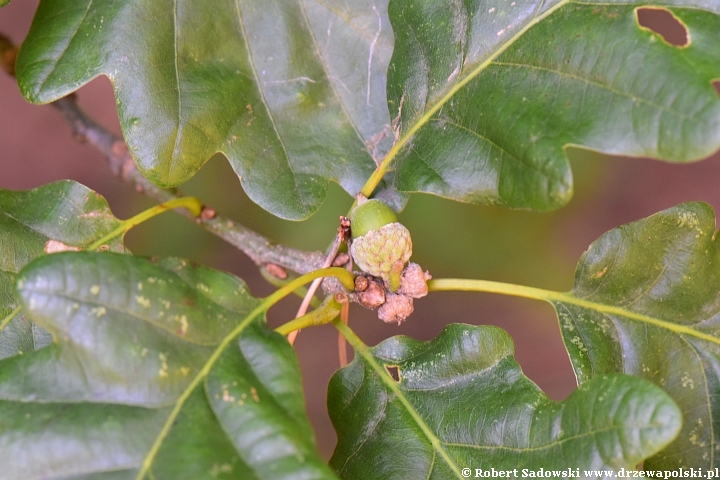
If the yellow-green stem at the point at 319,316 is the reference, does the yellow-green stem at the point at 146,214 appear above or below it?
above

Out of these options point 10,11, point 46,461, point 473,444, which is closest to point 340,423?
point 473,444

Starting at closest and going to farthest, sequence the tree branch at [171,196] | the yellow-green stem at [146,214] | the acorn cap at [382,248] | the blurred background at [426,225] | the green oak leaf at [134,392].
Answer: the green oak leaf at [134,392], the acorn cap at [382,248], the yellow-green stem at [146,214], the tree branch at [171,196], the blurred background at [426,225]

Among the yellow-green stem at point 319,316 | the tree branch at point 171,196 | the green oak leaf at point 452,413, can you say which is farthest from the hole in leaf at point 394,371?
the tree branch at point 171,196

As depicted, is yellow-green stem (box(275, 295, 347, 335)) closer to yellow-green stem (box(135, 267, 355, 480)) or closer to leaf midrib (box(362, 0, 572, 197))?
yellow-green stem (box(135, 267, 355, 480))

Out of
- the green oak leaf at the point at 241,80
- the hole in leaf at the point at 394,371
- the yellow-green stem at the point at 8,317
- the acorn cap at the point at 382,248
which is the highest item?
the green oak leaf at the point at 241,80

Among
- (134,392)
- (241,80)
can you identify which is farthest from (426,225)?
(134,392)

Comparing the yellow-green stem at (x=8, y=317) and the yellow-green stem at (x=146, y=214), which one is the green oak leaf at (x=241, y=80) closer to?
the yellow-green stem at (x=146, y=214)

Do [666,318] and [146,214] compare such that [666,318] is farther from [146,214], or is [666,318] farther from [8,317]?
[8,317]

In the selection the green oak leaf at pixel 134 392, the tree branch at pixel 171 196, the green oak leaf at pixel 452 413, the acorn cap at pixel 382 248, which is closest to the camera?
the green oak leaf at pixel 134 392
